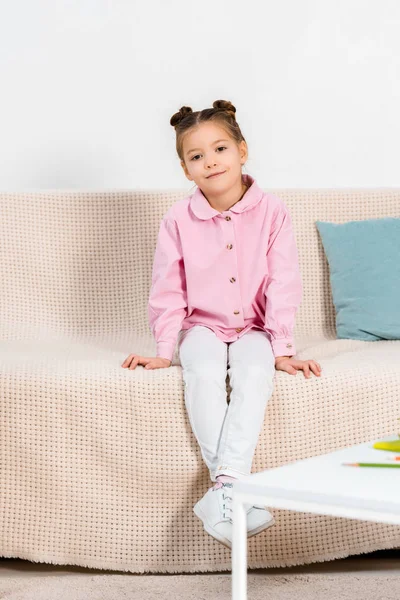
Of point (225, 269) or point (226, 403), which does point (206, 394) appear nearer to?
point (226, 403)

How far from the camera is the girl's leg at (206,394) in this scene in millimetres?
1636

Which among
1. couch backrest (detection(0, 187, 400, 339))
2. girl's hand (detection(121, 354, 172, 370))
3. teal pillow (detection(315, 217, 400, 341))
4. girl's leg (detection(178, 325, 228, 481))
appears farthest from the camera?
couch backrest (detection(0, 187, 400, 339))

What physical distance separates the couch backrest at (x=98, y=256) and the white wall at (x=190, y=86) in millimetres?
419

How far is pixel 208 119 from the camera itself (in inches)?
77.2

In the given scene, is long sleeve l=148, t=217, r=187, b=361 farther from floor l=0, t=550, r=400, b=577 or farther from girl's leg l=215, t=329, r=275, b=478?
floor l=0, t=550, r=400, b=577

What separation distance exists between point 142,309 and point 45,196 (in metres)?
0.39

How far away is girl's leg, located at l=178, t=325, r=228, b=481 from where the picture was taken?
1636 millimetres

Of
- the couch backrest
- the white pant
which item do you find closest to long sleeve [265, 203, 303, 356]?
the white pant

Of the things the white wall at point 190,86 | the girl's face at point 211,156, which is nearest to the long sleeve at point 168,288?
the girl's face at point 211,156

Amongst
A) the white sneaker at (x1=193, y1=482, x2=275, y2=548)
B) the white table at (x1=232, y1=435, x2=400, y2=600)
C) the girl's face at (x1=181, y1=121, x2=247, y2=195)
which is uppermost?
the girl's face at (x1=181, y1=121, x2=247, y2=195)

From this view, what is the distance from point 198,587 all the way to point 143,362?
446 mm

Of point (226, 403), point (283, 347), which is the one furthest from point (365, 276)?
point (226, 403)

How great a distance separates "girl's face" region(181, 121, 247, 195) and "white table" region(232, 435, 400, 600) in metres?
0.99

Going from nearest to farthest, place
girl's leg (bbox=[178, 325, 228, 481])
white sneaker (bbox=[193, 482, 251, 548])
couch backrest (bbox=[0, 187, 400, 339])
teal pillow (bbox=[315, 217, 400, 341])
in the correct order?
white sneaker (bbox=[193, 482, 251, 548]), girl's leg (bbox=[178, 325, 228, 481]), teal pillow (bbox=[315, 217, 400, 341]), couch backrest (bbox=[0, 187, 400, 339])
